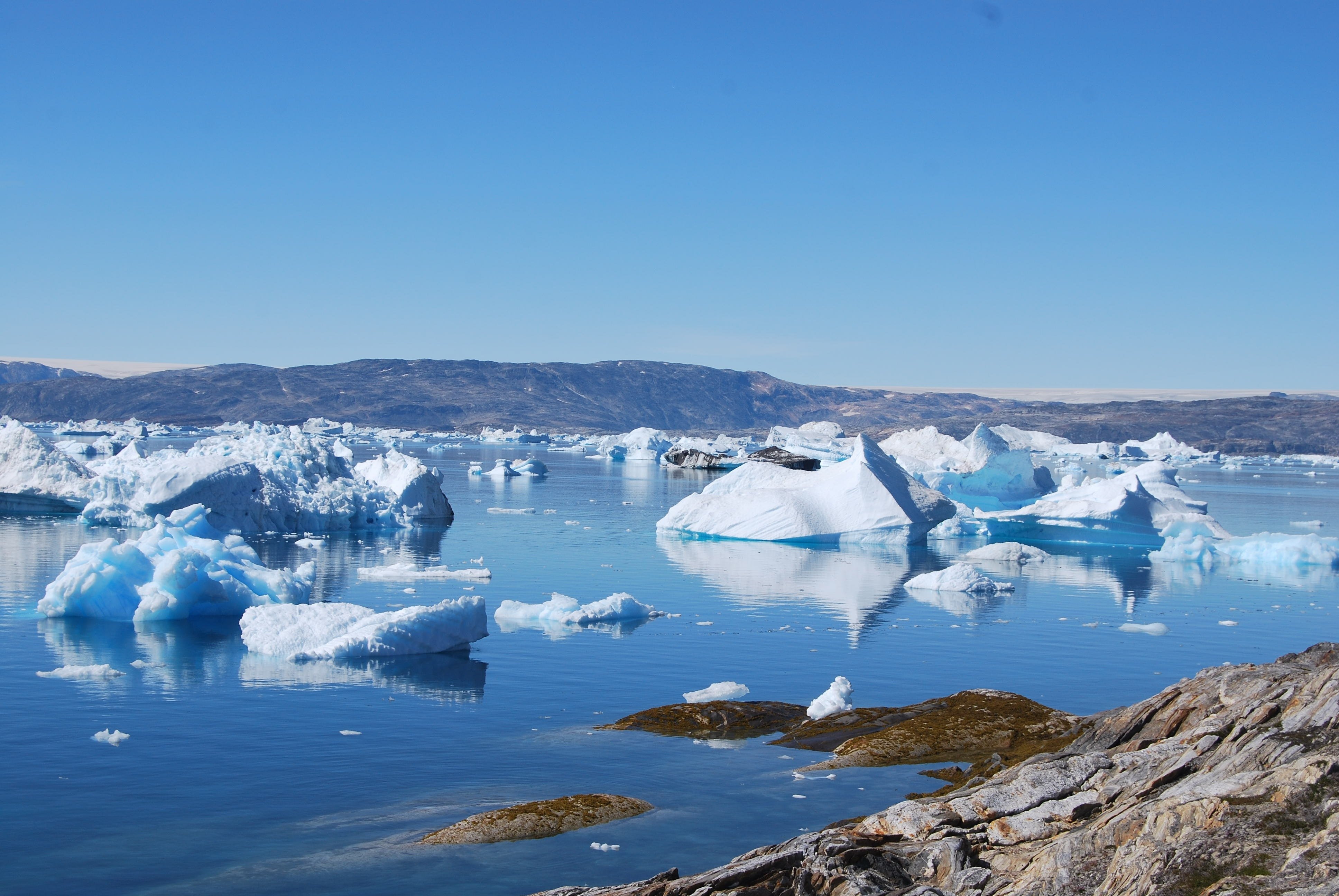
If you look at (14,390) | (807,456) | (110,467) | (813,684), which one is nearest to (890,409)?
(14,390)

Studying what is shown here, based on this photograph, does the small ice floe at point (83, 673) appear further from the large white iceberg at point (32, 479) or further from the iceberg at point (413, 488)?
the large white iceberg at point (32, 479)

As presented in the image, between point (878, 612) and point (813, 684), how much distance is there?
519 centimetres

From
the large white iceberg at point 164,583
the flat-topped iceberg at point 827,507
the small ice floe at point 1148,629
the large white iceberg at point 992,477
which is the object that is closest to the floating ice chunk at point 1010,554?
the flat-topped iceberg at point 827,507

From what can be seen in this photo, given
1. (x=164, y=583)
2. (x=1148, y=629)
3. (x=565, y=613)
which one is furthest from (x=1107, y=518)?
(x=164, y=583)

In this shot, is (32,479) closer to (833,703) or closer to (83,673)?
(83,673)

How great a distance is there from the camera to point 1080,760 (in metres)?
5.88

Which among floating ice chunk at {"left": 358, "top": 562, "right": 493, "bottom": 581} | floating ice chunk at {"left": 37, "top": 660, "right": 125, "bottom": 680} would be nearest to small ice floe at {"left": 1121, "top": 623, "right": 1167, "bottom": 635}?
floating ice chunk at {"left": 358, "top": 562, "right": 493, "bottom": 581}

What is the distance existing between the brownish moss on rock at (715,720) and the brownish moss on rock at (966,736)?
971 millimetres

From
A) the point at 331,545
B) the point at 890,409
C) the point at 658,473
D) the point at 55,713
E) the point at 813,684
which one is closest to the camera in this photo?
the point at 55,713

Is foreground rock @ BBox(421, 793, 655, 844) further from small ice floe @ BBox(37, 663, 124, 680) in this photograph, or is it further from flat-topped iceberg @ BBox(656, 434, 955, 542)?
flat-topped iceberg @ BBox(656, 434, 955, 542)

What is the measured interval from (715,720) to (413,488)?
67.0 ft

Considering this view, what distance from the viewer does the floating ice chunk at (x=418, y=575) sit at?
18.6m

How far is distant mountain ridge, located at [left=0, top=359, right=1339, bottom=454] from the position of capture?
115125 mm

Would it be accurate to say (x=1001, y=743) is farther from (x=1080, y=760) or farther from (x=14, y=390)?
(x=14, y=390)
